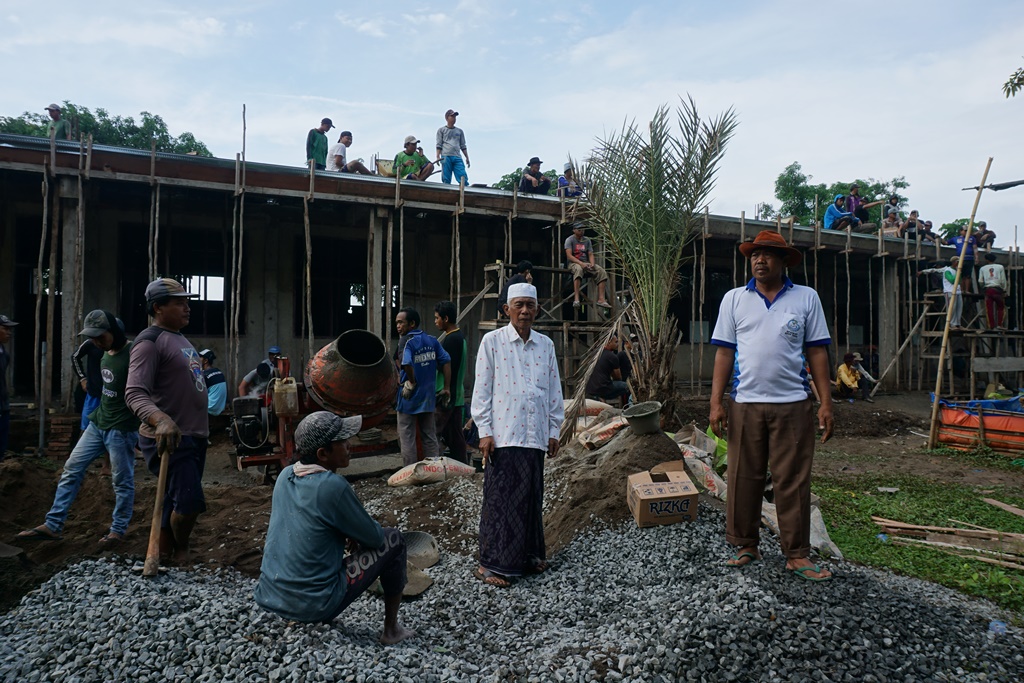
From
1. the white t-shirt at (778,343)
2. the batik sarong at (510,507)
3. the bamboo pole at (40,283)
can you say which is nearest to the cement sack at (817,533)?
the white t-shirt at (778,343)

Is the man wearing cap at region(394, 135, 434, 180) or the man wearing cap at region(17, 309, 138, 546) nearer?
the man wearing cap at region(17, 309, 138, 546)

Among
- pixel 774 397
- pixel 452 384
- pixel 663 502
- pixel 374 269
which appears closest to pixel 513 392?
pixel 663 502

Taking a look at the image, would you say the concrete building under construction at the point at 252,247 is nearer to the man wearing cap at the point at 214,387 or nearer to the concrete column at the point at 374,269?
the concrete column at the point at 374,269

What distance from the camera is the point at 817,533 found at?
14.1 ft

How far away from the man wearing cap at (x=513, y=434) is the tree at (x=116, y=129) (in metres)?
23.3

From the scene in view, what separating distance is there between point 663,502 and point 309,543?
7.65 feet

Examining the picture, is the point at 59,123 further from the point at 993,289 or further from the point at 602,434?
the point at 993,289

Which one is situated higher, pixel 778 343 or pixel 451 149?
pixel 451 149

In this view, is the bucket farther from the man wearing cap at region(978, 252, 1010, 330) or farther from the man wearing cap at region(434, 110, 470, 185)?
the man wearing cap at region(978, 252, 1010, 330)

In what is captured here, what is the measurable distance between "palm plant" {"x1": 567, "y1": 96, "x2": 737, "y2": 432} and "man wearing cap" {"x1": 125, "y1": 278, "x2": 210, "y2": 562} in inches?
144

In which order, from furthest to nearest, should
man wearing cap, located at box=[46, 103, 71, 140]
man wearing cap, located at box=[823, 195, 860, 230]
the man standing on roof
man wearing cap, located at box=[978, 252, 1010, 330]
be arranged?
man wearing cap, located at box=[823, 195, 860, 230] < man wearing cap, located at box=[978, 252, 1010, 330] < man wearing cap, located at box=[46, 103, 71, 140] < the man standing on roof

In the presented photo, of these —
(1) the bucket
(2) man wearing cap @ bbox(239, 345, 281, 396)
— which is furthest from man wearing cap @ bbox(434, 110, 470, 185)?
(1) the bucket

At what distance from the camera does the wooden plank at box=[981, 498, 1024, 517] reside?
19.3ft

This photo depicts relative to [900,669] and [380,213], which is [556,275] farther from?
[900,669]
